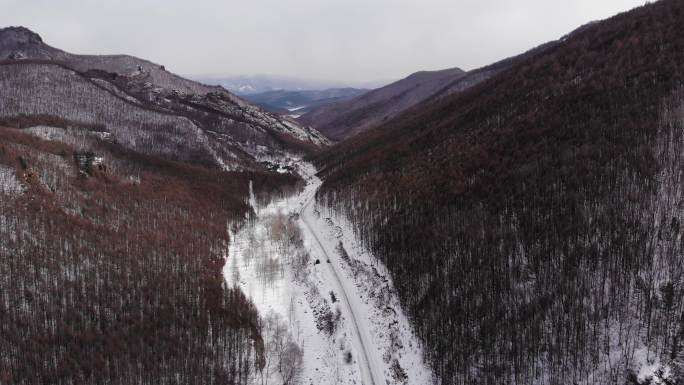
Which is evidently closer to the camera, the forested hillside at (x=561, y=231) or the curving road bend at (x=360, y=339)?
the forested hillside at (x=561, y=231)

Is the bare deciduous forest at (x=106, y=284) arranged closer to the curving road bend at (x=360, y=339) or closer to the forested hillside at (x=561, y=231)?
the curving road bend at (x=360, y=339)

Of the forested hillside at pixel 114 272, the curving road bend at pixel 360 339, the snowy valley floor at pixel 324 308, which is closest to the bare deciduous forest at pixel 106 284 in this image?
the forested hillside at pixel 114 272

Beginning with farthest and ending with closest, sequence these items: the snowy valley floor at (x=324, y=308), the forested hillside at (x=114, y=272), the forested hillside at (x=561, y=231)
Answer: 1. the snowy valley floor at (x=324, y=308)
2. the forested hillside at (x=114, y=272)
3. the forested hillside at (x=561, y=231)

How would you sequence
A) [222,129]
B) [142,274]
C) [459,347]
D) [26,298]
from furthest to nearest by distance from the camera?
1. [222,129]
2. [142,274]
3. [26,298]
4. [459,347]

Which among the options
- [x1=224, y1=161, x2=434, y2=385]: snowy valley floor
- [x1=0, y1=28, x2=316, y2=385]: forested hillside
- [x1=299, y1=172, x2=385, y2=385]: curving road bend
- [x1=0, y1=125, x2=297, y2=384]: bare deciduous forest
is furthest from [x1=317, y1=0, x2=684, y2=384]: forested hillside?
[x1=0, y1=125, x2=297, y2=384]: bare deciduous forest

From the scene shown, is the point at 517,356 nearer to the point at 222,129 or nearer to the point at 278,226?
the point at 278,226

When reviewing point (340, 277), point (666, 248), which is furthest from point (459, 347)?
point (340, 277)

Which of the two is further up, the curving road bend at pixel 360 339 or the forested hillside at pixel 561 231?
the forested hillside at pixel 561 231
